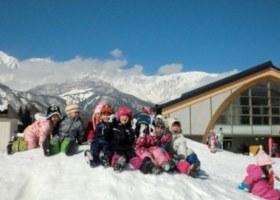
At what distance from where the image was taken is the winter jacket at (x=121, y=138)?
8320 mm

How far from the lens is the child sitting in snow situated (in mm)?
8547

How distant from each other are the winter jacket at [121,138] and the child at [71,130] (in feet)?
3.27

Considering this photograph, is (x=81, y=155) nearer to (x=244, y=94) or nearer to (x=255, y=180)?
(x=255, y=180)

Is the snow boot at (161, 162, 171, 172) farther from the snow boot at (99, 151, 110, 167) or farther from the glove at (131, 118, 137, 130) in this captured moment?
the glove at (131, 118, 137, 130)

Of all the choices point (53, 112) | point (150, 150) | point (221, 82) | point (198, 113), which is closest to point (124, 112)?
point (150, 150)

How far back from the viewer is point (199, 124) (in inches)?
1598

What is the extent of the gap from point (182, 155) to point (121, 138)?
149 cm

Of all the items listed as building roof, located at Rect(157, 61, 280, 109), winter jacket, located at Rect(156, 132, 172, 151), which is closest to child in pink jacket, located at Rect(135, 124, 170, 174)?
winter jacket, located at Rect(156, 132, 172, 151)

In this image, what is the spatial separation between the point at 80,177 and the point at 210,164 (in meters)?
9.42

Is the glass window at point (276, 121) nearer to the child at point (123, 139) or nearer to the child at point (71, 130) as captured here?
the child at point (71, 130)

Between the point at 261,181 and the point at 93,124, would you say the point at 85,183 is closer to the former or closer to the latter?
the point at 261,181

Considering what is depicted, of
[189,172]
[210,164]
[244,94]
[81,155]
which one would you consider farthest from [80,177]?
[244,94]

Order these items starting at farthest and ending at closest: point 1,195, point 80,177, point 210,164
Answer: point 210,164, point 80,177, point 1,195

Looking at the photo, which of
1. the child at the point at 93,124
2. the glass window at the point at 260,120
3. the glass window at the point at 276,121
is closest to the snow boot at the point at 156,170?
the child at the point at 93,124
